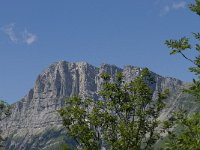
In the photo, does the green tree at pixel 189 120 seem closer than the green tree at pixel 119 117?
Yes

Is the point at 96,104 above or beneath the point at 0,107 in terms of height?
beneath

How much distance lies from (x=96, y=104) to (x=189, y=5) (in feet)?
50.0

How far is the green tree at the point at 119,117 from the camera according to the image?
36.3 metres

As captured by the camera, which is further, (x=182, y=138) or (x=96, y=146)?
(x=96, y=146)

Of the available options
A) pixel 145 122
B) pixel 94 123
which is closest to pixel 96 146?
pixel 94 123

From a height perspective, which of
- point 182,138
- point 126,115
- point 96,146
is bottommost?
point 182,138

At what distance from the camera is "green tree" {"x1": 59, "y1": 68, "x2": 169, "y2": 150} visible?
3628 cm

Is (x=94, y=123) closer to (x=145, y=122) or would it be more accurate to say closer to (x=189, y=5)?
(x=145, y=122)

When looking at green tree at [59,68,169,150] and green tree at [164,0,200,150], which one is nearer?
green tree at [164,0,200,150]

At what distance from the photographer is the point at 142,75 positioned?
39.4 metres

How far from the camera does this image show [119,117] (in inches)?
1473

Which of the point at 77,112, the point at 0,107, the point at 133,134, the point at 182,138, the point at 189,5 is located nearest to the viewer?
the point at 182,138

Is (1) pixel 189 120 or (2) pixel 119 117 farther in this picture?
(2) pixel 119 117

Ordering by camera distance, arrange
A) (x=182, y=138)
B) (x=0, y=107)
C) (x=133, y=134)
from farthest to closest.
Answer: (x=0, y=107)
(x=133, y=134)
(x=182, y=138)
